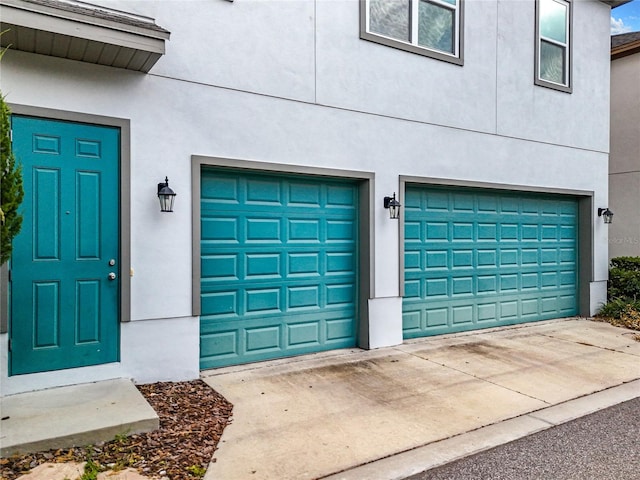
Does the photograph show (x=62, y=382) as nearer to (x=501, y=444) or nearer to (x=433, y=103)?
(x=501, y=444)

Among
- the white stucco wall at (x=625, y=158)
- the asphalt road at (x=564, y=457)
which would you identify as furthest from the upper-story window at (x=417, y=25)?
the white stucco wall at (x=625, y=158)

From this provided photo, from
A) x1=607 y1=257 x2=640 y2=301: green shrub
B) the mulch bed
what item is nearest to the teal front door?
the mulch bed

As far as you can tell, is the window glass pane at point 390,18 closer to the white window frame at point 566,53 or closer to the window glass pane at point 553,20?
the white window frame at point 566,53

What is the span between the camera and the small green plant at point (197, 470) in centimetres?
306

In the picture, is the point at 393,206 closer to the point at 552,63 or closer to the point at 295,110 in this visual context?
the point at 295,110

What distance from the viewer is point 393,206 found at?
6164mm

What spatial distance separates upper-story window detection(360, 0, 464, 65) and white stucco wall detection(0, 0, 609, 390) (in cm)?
15

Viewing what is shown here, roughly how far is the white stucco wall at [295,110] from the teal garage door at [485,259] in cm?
40

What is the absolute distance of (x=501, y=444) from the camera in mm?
3613

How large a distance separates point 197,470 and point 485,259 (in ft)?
18.7

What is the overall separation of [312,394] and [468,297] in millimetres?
3667

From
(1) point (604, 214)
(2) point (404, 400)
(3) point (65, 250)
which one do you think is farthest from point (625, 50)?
(3) point (65, 250)

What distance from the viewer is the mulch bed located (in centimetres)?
311

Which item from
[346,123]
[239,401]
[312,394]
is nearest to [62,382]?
[239,401]
